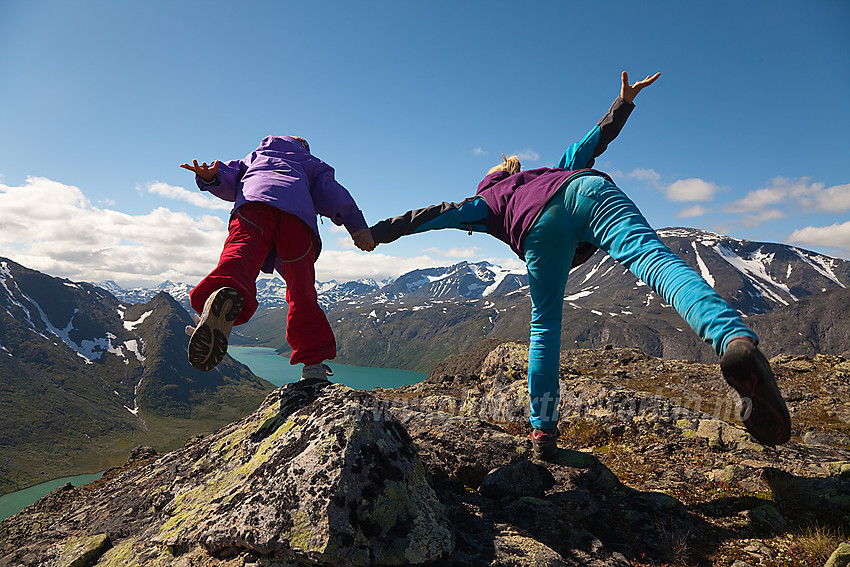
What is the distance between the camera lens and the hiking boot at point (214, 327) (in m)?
3.85

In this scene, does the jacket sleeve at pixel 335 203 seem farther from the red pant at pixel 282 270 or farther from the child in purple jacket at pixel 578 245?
the red pant at pixel 282 270

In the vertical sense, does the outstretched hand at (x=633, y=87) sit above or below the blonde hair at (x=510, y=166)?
above

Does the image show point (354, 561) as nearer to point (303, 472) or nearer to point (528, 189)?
point (303, 472)

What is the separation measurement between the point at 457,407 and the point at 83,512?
973 centimetres

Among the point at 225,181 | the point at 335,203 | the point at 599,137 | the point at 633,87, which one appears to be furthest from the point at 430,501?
the point at 633,87

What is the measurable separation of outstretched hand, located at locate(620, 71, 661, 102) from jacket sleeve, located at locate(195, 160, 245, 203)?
545 centimetres

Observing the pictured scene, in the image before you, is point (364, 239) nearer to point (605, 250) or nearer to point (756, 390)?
point (605, 250)

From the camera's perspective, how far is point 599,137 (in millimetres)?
5812

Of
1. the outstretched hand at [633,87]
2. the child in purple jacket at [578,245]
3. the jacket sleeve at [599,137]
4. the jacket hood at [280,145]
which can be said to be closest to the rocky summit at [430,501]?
the child in purple jacket at [578,245]

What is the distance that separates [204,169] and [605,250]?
495cm

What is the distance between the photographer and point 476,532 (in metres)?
3.85

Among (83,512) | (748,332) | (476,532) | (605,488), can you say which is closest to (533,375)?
(605,488)

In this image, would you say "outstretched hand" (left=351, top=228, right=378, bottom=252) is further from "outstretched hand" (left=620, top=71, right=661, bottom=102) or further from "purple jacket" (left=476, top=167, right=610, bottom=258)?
"outstretched hand" (left=620, top=71, right=661, bottom=102)

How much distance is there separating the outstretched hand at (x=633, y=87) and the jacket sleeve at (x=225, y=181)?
5451 mm
